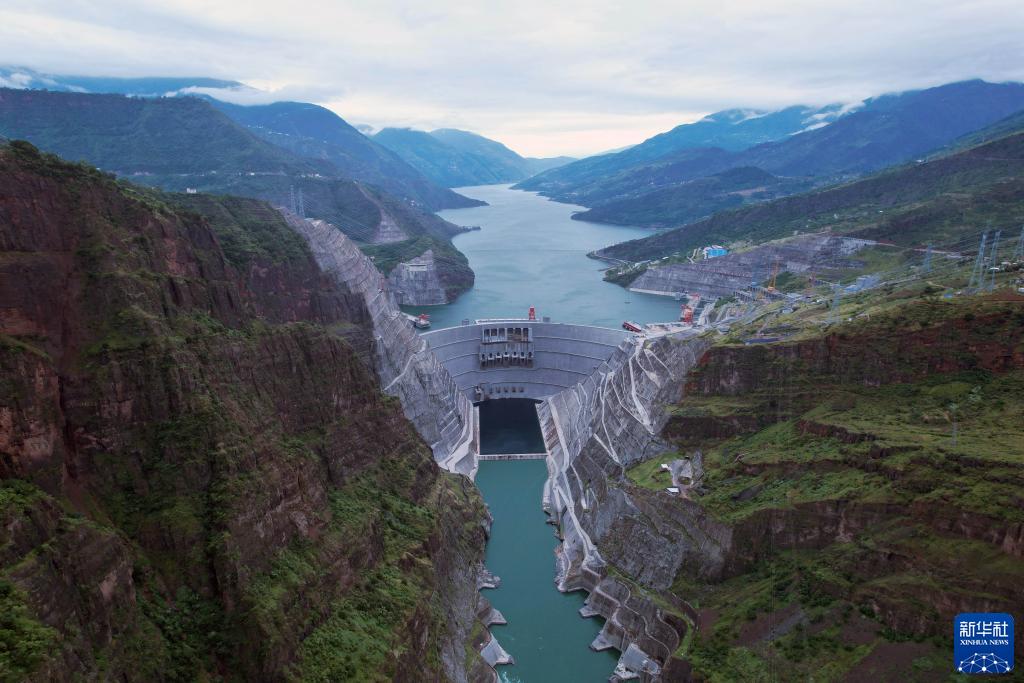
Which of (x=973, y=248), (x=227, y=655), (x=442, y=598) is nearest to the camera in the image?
(x=227, y=655)

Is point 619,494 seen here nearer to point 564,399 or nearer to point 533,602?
point 533,602

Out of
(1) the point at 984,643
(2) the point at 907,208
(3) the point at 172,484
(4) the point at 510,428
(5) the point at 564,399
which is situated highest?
(2) the point at 907,208

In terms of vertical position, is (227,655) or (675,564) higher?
(227,655)

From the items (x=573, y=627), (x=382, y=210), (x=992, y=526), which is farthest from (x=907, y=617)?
(x=382, y=210)

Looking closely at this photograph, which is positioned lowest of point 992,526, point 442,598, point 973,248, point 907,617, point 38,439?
point 442,598

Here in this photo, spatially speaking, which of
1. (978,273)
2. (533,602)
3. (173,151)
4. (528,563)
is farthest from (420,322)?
(173,151)

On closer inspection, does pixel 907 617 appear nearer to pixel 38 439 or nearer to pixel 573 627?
pixel 573 627
